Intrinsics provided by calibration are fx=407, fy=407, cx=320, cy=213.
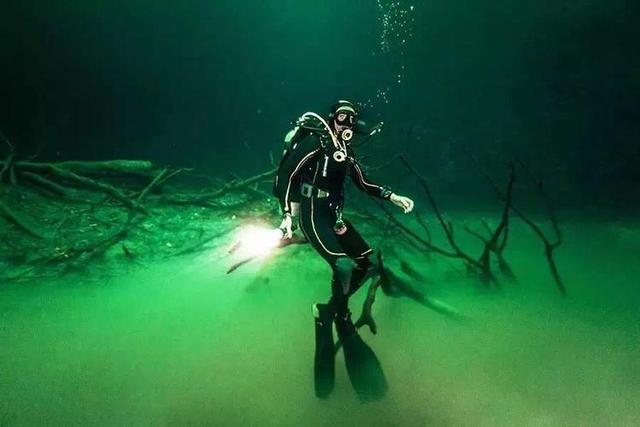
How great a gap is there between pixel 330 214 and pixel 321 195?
0.20 m

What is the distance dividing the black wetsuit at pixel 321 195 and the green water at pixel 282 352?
3.01 ft

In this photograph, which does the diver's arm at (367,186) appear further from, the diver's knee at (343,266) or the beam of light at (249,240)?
the beam of light at (249,240)

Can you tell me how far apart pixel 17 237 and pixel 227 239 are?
331 centimetres

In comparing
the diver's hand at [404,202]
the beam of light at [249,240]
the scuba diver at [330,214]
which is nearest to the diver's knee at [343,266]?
the scuba diver at [330,214]

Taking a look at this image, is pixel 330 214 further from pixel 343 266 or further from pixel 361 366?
pixel 361 366

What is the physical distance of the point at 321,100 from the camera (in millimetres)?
33875

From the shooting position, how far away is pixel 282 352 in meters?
3.83

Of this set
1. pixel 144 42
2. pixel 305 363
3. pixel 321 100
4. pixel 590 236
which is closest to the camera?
pixel 305 363

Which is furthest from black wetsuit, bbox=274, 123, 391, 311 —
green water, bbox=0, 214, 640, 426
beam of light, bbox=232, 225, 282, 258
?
beam of light, bbox=232, 225, 282, 258

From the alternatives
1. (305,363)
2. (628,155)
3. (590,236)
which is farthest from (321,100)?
(305,363)

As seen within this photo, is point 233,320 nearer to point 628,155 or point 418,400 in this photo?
point 418,400

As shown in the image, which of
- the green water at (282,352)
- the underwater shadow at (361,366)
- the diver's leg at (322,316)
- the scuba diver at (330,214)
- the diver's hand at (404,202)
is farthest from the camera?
the diver's hand at (404,202)

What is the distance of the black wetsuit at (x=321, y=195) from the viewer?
11.5ft

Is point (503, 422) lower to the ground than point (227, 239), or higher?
higher
